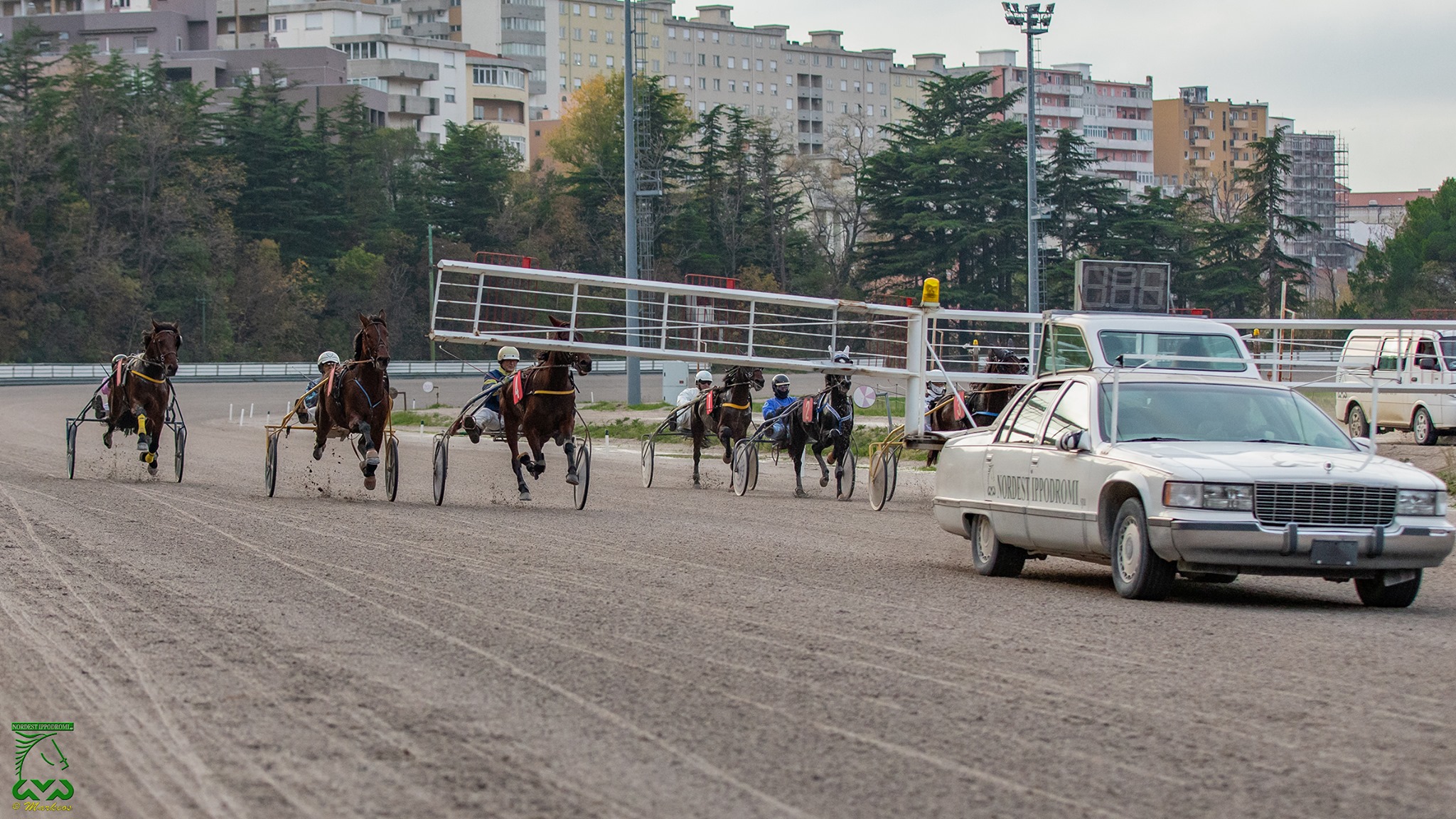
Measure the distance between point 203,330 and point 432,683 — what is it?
8580 cm

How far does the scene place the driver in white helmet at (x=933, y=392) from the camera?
19.2m

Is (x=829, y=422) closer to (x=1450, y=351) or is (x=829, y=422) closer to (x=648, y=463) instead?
(x=648, y=463)

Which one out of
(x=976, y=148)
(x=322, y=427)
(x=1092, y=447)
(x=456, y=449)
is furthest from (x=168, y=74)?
(x=1092, y=447)

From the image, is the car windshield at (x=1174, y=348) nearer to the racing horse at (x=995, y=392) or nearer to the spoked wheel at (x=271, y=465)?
the racing horse at (x=995, y=392)

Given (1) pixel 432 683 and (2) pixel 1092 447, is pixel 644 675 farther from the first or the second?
(2) pixel 1092 447

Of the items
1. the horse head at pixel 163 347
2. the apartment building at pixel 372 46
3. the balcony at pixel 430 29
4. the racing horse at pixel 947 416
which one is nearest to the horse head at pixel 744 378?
the racing horse at pixel 947 416

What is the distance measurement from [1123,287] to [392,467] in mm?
8886

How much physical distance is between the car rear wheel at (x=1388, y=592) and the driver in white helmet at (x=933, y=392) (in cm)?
830

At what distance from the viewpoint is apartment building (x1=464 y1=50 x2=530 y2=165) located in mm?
143875

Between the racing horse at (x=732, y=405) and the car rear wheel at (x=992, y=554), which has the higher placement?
the racing horse at (x=732, y=405)

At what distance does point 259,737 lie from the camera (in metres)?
6.66

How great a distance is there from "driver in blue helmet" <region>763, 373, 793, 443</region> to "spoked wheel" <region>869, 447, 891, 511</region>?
2722 mm

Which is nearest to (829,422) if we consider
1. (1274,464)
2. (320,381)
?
(320,381)

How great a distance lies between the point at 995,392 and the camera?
20.2m
